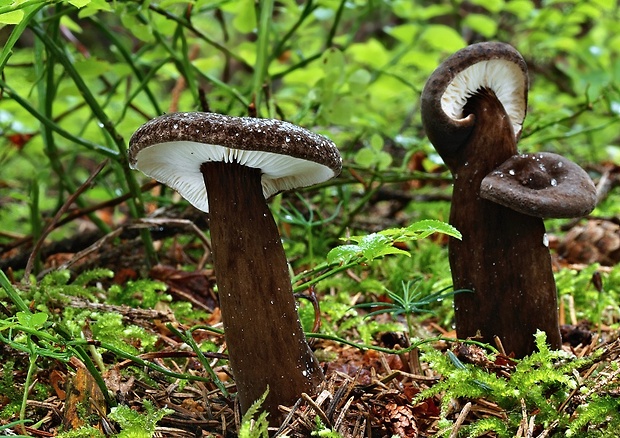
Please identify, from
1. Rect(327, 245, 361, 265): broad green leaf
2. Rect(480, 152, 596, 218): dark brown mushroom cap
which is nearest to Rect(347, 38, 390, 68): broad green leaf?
Rect(480, 152, 596, 218): dark brown mushroom cap

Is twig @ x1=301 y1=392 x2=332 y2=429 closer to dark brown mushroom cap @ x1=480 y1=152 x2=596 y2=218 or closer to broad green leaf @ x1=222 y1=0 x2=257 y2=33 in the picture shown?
dark brown mushroom cap @ x1=480 y1=152 x2=596 y2=218

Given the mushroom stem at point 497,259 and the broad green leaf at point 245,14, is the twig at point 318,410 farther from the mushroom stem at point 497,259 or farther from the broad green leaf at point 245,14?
the broad green leaf at point 245,14

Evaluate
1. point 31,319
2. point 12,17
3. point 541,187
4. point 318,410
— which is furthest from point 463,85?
point 31,319

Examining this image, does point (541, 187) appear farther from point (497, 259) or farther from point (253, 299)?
point (253, 299)

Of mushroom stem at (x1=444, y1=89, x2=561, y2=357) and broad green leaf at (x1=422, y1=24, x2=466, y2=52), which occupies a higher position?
broad green leaf at (x1=422, y1=24, x2=466, y2=52)

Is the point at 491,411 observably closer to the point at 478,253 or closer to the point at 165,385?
the point at 478,253
